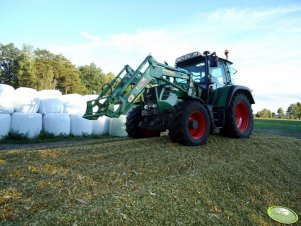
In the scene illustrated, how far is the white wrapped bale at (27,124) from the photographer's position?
1033 centimetres

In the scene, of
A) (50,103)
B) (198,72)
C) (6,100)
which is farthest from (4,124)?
(198,72)

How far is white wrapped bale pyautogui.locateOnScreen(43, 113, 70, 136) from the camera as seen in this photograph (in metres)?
11.3

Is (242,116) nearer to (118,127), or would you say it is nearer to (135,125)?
(135,125)

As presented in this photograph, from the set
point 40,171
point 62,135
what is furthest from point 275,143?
point 62,135

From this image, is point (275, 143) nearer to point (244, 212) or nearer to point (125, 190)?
point (244, 212)

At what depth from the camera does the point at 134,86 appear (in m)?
6.15

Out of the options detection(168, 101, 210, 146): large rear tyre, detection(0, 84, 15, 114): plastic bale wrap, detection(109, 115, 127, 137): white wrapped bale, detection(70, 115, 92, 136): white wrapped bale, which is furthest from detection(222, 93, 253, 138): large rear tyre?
detection(0, 84, 15, 114): plastic bale wrap

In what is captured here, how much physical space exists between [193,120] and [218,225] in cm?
365

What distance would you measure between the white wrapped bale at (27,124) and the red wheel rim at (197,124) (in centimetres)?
679

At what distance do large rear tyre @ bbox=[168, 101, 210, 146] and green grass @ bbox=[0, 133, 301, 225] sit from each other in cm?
33

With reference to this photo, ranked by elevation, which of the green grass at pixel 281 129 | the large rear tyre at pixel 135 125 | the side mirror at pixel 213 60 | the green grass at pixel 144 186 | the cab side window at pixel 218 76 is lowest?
the green grass at pixel 144 186

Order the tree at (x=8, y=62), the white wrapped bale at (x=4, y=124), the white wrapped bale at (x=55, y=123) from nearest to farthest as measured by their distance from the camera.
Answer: the white wrapped bale at (x=4, y=124) < the white wrapped bale at (x=55, y=123) < the tree at (x=8, y=62)

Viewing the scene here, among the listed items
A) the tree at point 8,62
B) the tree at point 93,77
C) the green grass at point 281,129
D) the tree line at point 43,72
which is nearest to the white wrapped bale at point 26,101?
the green grass at point 281,129

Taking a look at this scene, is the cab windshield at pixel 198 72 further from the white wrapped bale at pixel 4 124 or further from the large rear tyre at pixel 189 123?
the white wrapped bale at pixel 4 124
